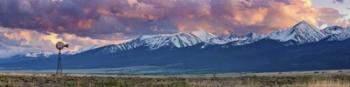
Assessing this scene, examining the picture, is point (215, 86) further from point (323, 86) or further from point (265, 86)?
point (323, 86)

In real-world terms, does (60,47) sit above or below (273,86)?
above

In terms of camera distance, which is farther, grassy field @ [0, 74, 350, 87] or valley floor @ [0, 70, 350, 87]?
Result: valley floor @ [0, 70, 350, 87]

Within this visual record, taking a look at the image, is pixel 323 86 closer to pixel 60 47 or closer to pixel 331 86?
pixel 331 86

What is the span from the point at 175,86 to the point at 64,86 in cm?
563

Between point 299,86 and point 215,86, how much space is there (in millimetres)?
4716

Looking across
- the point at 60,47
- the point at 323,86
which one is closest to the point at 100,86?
the point at 323,86

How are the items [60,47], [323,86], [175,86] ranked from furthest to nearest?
[60,47] → [175,86] → [323,86]

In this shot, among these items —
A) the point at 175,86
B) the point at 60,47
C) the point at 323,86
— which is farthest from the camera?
the point at 60,47

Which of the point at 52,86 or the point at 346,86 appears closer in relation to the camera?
the point at 346,86

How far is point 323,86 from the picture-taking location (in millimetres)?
32031

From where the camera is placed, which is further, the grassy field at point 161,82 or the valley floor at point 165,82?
the valley floor at point 165,82

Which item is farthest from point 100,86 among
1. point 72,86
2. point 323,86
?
point 323,86

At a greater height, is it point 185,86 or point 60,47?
point 60,47

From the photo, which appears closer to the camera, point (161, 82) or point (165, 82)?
point (165, 82)
